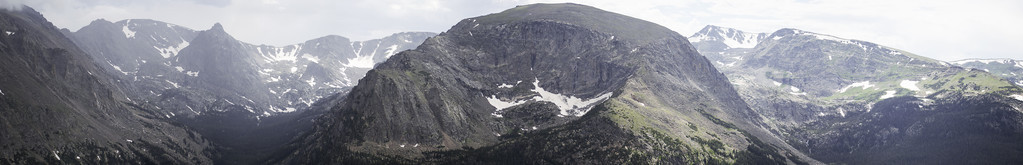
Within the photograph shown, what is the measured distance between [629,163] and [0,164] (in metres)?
224

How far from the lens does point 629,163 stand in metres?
198

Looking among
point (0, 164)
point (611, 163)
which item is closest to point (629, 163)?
point (611, 163)

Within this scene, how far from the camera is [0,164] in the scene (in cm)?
19925

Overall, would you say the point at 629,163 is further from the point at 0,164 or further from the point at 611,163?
the point at 0,164

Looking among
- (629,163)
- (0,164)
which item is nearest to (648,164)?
(629,163)

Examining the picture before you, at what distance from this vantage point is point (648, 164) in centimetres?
19938

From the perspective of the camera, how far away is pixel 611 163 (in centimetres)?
19888

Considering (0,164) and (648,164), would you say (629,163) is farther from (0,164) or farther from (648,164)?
(0,164)

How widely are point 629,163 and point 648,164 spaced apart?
277 inches

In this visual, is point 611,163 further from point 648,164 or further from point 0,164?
point 0,164

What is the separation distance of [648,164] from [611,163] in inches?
524
